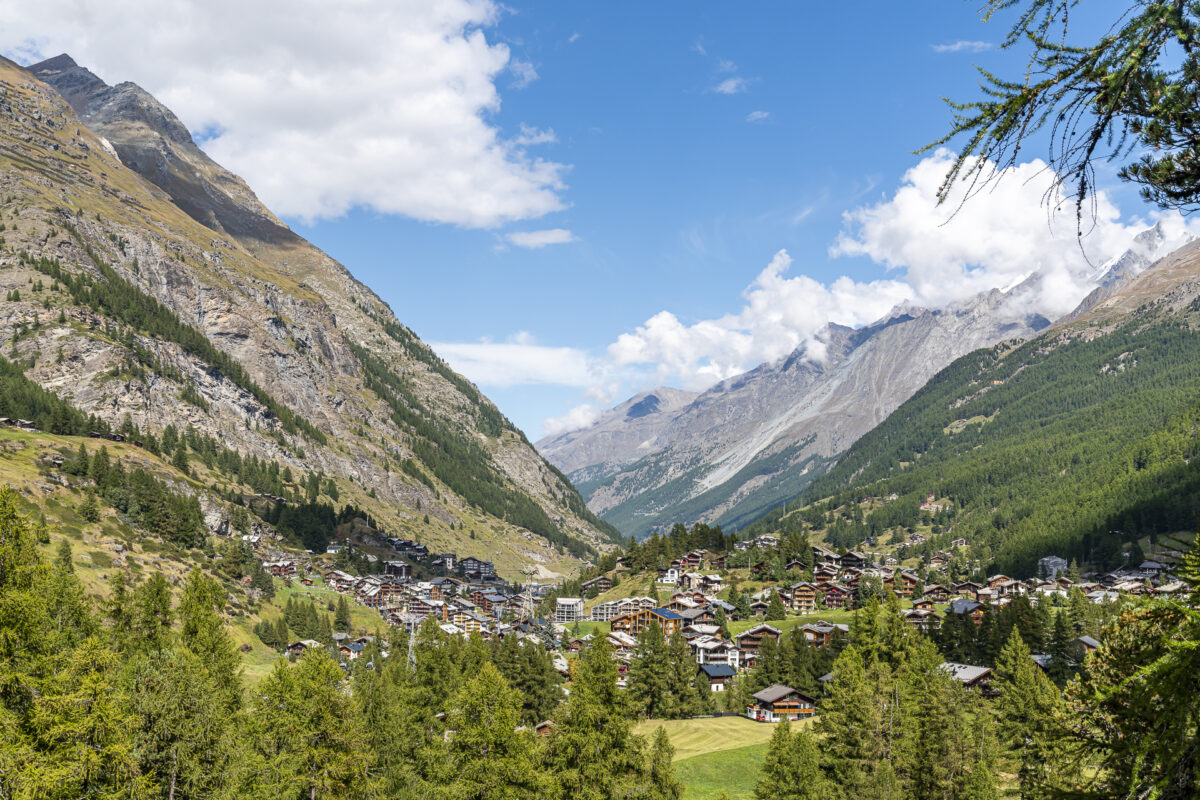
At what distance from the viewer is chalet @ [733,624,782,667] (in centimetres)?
11831

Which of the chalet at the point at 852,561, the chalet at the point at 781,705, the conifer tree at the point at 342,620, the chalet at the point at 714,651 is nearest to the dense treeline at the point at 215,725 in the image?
the chalet at the point at 781,705

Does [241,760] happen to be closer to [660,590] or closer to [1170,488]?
[660,590]

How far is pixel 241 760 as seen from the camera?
34500 mm

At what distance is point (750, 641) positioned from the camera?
396ft

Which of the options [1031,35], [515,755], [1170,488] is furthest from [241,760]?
[1170,488]

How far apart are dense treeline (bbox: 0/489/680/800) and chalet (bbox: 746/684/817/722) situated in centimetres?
4466

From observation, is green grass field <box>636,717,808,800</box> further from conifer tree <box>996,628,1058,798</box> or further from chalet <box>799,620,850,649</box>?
chalet <box>799,620,850,649</box>

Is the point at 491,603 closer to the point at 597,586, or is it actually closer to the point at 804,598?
the point at 597,586

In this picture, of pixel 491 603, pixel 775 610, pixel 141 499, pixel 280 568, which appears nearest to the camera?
pixel 775 610

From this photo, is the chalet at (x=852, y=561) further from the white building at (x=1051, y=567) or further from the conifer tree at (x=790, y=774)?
the conifer tree at (x=790, y=774)

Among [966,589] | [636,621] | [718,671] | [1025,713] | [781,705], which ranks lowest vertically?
[966,589]

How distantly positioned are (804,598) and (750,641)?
31083mm

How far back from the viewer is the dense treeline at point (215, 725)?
25328 mm

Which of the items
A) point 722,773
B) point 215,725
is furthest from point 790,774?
point 215,725
